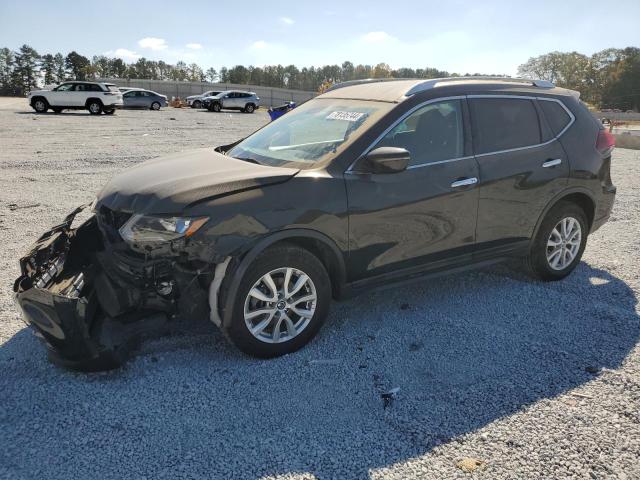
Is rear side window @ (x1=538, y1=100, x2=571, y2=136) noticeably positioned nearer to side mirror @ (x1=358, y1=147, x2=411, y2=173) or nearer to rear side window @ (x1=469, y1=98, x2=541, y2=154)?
rear side window @ (x1=469, y1=98, x2=541, y2=154)

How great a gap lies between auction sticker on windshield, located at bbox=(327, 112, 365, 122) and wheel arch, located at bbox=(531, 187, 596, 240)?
196cm

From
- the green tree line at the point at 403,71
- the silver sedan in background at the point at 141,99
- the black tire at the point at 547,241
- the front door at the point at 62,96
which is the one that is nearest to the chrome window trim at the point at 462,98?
the black tire at the point at 547,241

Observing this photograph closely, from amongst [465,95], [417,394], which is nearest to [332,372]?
[417,394]

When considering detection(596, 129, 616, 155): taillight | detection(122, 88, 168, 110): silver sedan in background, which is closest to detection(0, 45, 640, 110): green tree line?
detection(122, 88, 168, 110): silver sedan in background

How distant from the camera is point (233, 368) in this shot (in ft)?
11.3

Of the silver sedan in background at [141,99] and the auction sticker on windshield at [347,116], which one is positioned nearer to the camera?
the auction sticker on windshield at [347,116]

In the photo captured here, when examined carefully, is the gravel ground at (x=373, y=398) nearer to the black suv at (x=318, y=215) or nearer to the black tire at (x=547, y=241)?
the black tire at (x=547, y=241)

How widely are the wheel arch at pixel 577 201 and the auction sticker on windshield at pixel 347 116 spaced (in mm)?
1964

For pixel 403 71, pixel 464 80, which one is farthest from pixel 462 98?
pixel 403 71

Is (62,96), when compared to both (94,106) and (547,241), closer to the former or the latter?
→ (94,106)

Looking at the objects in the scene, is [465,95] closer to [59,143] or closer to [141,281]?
[141,281]

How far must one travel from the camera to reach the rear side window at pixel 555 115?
4.71m

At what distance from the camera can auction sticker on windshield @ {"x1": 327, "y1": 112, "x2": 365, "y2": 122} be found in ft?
13.1

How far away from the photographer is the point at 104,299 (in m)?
3.35
